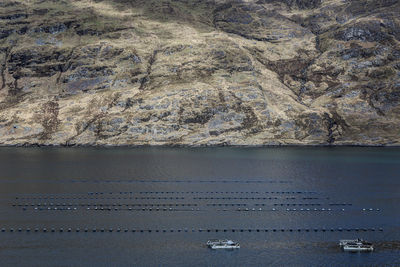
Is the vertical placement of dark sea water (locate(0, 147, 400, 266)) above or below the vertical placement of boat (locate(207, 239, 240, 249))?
below

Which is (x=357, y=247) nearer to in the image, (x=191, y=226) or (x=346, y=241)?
(x=346, y=241)

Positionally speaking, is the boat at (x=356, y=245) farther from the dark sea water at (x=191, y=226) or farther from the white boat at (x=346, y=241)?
the dark sea water at (x=191, y=226)

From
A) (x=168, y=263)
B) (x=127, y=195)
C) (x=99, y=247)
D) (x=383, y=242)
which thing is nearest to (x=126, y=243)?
(x=99, y=247)

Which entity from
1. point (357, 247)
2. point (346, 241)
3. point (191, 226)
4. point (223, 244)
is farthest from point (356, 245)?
point (191, 226)

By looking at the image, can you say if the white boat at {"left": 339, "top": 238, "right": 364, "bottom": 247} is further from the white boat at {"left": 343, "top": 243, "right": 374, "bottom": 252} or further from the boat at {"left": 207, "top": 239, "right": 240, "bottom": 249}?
the boat at {"left": 207, "top": 239, "right": 240, "bottom": 249}

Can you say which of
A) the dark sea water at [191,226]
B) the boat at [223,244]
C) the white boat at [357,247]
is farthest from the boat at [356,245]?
the boat at [223,244]

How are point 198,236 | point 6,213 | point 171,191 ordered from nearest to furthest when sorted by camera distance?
point 198,236 < point 6,213 < point 171,191

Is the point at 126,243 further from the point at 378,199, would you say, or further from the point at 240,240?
the point at 378,199

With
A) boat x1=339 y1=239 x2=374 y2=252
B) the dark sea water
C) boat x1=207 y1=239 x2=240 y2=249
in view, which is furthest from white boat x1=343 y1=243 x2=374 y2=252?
boat x1=207 y1=239 x2=240 y2=249
